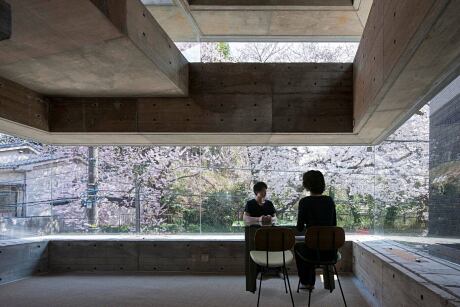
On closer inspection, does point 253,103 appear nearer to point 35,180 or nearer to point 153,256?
point 153,256

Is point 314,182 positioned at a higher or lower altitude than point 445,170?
lower

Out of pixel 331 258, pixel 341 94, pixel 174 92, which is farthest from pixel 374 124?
pixel 174 92

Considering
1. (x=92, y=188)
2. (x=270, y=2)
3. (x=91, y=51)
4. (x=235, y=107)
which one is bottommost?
(x=92, y=188)

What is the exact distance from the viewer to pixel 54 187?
785 cm

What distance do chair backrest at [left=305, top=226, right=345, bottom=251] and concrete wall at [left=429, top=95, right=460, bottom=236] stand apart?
2.67ft

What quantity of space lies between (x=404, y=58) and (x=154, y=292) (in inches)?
159

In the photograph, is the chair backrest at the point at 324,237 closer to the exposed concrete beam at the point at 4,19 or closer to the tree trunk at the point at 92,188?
the exposed concrete beam at the point at 4,19

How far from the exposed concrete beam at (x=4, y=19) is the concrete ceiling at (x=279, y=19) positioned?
3844mm

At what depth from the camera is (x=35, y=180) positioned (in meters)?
7.48

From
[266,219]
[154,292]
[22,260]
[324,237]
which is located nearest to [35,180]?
[22,260]

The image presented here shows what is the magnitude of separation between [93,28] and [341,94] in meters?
3.23

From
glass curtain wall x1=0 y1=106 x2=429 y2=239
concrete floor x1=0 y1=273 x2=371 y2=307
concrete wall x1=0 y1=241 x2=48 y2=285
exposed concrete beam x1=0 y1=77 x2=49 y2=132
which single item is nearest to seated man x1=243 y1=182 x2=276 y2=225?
concrete floor x1=0 y1=273 x2=371 y2=307

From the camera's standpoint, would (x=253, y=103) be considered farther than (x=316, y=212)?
Yes

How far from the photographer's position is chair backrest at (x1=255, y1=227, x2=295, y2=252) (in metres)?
3.93
